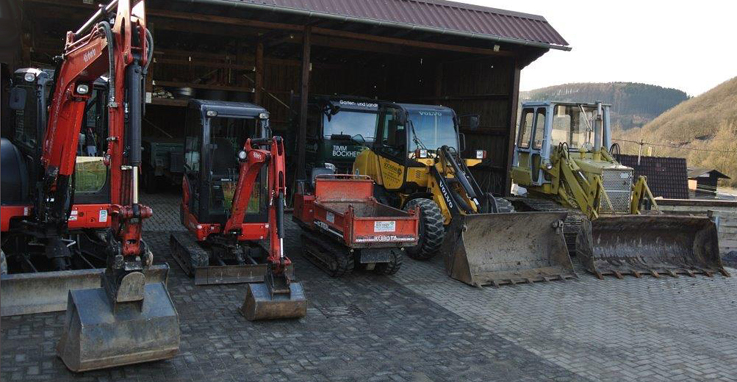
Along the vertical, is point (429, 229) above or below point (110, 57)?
below

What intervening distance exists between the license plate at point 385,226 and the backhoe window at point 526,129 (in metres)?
5.00

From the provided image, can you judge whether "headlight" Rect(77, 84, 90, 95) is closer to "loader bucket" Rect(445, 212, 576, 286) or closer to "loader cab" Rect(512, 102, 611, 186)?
"loader bucket" Rect(445, 212, 576, 286)

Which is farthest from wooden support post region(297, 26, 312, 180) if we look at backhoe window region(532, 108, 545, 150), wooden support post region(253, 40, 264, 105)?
backhoe window region(532, 108, 545, 150)

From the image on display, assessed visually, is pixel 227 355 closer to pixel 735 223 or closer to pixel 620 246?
pixel 620 246

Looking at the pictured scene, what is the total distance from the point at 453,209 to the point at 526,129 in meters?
3.66

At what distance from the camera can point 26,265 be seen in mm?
6918

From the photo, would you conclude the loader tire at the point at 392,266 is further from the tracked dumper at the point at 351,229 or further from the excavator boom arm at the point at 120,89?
the excavator boom arm at the point at 120,89

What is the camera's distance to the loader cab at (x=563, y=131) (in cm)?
1149

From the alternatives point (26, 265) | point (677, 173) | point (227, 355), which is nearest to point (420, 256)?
point (227, 355)

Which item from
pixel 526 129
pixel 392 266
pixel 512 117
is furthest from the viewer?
pixel 512 117

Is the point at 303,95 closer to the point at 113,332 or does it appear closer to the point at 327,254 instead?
the point at 327,254

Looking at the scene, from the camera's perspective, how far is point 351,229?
782 centimetres

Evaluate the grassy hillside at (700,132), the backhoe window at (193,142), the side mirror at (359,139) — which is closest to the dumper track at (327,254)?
the backhoe window at (193,142)

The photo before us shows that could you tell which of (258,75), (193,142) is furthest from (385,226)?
(258,75)
